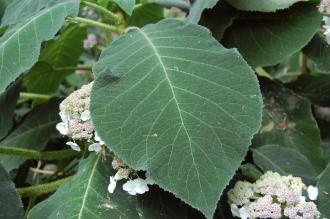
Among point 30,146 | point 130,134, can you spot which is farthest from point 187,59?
point 30,146

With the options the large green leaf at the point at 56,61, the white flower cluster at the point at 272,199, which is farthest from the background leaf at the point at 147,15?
the white flower cluster at the point at 272,199

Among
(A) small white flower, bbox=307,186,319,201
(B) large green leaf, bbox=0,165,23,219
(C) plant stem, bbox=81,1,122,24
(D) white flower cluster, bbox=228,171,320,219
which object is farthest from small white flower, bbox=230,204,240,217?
(C) plant stem, bbox=81,1,122,24

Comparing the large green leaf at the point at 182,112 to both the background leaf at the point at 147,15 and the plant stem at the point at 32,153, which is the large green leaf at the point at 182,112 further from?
the background leaf at the point at 147,15

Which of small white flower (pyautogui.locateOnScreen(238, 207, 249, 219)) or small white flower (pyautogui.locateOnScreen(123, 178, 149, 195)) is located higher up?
small white flower (pyautogui.locateOnScreen(123, 178, 149, 195))

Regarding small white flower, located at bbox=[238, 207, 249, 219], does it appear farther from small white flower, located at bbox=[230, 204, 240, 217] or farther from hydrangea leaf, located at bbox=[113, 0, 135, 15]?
hydrangea leaf, located at bbox=[113, 0, 135, 15]

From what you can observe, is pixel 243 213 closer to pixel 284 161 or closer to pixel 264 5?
pixel 284 161

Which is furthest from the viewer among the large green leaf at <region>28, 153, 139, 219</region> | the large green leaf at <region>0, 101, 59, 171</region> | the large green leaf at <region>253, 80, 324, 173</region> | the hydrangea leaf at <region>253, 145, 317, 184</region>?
the large green leaf at <region>0, 101, 59, 171</region>

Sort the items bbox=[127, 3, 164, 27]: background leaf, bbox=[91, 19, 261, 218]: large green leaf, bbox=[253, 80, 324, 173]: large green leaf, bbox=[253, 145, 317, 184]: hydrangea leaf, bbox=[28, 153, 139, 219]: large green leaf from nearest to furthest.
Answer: bbox=[91, 19, 261, 218]: large green leaf
bbox=[28, 153, 139, 219]: large green leaf
bbox=[253, 145, 317, 184]: hydrangea leaf
bbox=[253, 80, 324, 173]: large green leaf
bbox=[127, 3, 164, 27]: background leaf
